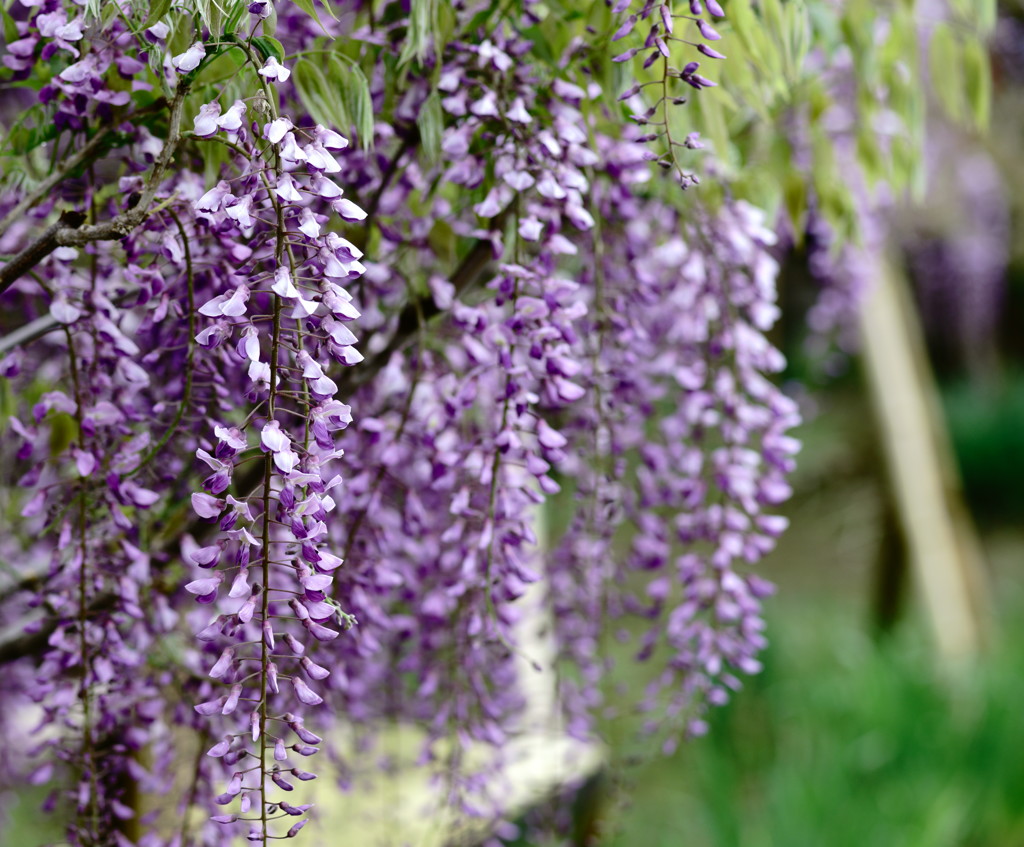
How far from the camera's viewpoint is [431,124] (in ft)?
2.37

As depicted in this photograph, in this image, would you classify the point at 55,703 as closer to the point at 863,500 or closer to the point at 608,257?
the point at 608,257

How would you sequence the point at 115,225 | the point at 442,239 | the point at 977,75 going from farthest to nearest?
the point at 977,75 → the point at 442,239 → the point at 115,225

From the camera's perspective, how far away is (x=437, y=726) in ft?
3.27

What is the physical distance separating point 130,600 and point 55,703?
0.39ft

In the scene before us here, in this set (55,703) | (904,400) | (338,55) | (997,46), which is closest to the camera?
(338,55)

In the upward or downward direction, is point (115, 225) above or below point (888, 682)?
above

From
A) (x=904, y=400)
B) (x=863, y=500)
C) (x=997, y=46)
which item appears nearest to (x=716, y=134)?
(x=904, y=400)

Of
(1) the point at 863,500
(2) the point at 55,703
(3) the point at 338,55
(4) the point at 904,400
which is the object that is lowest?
(1) the point at 863,500

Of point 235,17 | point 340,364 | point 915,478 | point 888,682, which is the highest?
point 235,17

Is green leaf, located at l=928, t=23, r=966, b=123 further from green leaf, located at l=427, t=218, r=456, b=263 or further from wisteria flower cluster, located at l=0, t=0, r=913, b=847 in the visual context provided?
green leaf, located at l=427, t=218, r=456, b=263

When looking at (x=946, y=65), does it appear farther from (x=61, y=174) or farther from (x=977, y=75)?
(x=61, y=174)

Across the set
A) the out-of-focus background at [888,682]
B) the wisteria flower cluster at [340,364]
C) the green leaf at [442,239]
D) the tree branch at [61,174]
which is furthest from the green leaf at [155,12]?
the out-of-focus background at [888,682]

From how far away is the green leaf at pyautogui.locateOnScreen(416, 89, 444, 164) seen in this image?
714 mm

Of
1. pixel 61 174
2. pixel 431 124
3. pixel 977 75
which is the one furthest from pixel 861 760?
pixel 61 174
